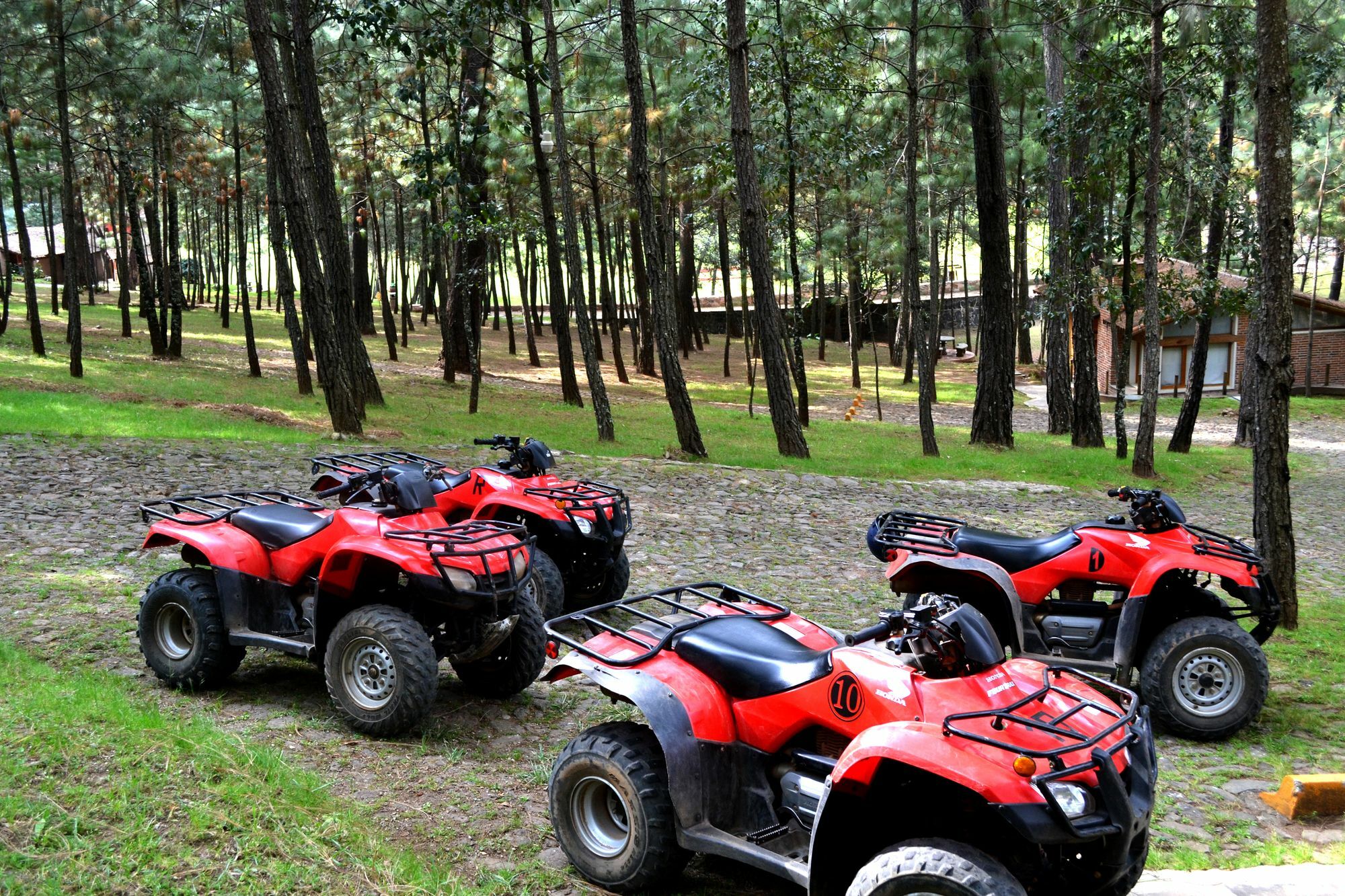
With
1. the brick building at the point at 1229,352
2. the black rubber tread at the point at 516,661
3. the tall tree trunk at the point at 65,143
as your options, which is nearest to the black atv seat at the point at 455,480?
the black rubber tread at the point at 516,661

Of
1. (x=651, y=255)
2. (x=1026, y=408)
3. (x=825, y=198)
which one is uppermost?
(x=825, y=198)

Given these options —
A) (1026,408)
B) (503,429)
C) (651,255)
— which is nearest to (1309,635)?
(651,255)

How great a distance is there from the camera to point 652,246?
17.0m

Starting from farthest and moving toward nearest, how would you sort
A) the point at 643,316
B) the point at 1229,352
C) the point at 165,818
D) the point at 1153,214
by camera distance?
the point at 1229,352, the point at 643,316, the point at 1153,214, the point at 165,818

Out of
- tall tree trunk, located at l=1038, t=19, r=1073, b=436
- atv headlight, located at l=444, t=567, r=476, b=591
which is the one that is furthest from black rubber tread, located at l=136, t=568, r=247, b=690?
tall tree trunk, located at l=1038, t=19, r=1073, b=436

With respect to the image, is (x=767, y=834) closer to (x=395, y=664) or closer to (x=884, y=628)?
(x=884, y=628)

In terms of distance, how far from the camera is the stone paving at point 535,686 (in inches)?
196

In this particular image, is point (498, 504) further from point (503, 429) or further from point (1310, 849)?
point (503, 429)

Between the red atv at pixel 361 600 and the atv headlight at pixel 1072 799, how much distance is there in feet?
10.3

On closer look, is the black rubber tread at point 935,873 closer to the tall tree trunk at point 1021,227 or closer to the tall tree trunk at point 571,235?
the tall tree trunk at point 571,235

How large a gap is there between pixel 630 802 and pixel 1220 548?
4.30 m

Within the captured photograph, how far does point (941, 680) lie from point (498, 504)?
15.3 ft

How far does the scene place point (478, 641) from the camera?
230 inches

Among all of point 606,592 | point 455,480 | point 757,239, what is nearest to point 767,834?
point 606,592
